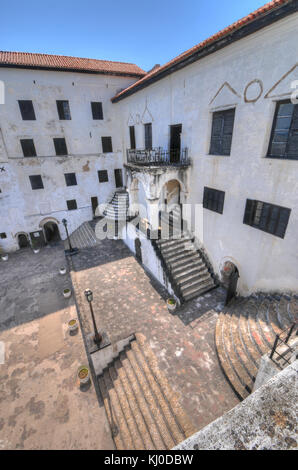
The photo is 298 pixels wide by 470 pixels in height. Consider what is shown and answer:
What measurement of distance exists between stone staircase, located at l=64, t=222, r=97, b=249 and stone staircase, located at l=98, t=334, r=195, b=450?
1089cm

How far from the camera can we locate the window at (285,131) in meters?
6.79

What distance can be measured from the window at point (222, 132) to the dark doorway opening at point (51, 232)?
1689 centimetres

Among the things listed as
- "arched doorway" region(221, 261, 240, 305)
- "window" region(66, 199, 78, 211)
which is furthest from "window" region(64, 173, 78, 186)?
"arched doorway" region(221, 261, 240, 305)

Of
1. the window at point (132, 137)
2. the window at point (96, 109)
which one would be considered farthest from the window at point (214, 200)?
the window at point (96, 109)

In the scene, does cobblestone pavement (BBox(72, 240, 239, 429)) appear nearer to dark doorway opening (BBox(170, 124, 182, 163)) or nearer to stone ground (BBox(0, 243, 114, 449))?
stone ground (BBox(0, 243, 114, 449))

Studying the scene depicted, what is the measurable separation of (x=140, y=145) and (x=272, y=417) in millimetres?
16328

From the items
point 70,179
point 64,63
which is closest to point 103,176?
point 70,179

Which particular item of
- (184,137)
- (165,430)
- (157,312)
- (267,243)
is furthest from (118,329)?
(184,137)

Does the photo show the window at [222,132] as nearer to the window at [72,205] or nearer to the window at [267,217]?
the window at [267,217]

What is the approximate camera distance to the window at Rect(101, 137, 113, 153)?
18.9 m

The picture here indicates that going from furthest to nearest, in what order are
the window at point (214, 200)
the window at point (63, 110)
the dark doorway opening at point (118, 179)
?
the dark doorway opening at point (118, 179) < the window at point (63, 110) < the window at point (214, 200)

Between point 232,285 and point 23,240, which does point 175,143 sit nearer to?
point 232,285

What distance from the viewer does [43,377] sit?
8.51 m

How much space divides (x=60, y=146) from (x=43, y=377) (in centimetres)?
1685
